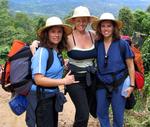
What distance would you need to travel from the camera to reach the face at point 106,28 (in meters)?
4.74

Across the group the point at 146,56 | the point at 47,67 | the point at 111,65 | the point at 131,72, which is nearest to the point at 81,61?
the point at 111,65

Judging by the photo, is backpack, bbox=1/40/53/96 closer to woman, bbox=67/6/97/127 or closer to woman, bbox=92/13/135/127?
woman, bbox=67/6/97/127

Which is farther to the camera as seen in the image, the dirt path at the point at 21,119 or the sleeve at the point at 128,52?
the dirt path at the point at 21,119

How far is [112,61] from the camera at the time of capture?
4754 mm

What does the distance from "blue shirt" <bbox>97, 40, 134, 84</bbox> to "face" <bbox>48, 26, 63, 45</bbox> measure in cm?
68

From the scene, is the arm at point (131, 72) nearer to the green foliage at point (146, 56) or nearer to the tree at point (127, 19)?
the green foliage at point (146, 56)

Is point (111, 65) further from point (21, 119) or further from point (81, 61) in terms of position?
point (21, 119)

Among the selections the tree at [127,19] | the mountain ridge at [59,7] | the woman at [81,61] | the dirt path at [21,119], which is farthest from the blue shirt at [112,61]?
the mountain ridge at [59,7]

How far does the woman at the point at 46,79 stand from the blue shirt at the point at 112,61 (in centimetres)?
64

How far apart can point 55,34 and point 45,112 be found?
0.75 meters

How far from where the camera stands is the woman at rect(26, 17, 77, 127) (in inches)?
161

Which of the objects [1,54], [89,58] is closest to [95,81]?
[89,58]

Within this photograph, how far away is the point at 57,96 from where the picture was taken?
4.25 metres

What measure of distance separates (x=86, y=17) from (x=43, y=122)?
1303mm
